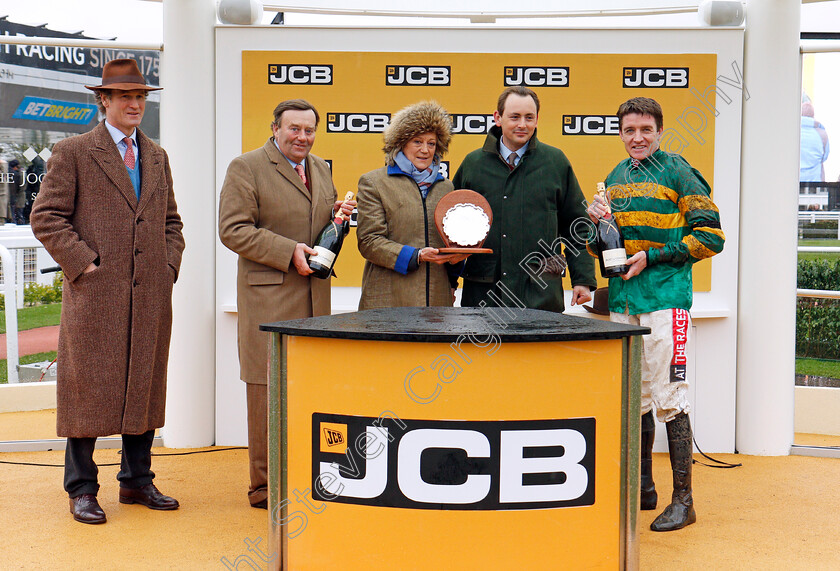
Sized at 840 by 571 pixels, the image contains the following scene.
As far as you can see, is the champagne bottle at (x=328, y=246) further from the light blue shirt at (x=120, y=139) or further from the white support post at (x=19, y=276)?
the white support post at (x=19, y=276)

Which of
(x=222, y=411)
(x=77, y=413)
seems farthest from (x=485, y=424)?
(x=222, y=411)

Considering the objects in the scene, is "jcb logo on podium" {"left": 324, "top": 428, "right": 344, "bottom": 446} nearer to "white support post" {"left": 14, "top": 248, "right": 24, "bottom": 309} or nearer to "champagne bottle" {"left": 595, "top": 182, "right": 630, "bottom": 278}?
"champagne bottle" {"left": 595, "top": 182, "right": 630, "bottom": 278}

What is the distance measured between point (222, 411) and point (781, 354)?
3388mm

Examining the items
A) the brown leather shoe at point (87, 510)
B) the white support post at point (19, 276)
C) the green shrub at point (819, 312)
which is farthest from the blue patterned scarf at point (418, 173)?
the white support post at point (19, 276)

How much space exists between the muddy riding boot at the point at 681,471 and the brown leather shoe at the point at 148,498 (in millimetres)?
2158

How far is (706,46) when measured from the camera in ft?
16.1

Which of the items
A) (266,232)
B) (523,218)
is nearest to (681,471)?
(523,218)

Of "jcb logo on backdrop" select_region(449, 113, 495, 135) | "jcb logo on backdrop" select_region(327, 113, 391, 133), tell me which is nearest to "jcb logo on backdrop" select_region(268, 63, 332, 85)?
"jcb logo on backdrop" select_region(327, 113, 391, 133)

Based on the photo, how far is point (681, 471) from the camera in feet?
11.6

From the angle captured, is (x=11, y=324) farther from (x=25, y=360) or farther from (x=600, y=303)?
(x=600, y=303)

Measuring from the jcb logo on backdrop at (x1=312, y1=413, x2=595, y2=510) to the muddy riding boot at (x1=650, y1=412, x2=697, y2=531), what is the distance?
4.06 ft

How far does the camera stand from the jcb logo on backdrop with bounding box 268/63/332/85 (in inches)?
195

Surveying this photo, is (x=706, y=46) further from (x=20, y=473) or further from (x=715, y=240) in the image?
(x=20, y=473)

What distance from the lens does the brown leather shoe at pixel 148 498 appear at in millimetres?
3758
